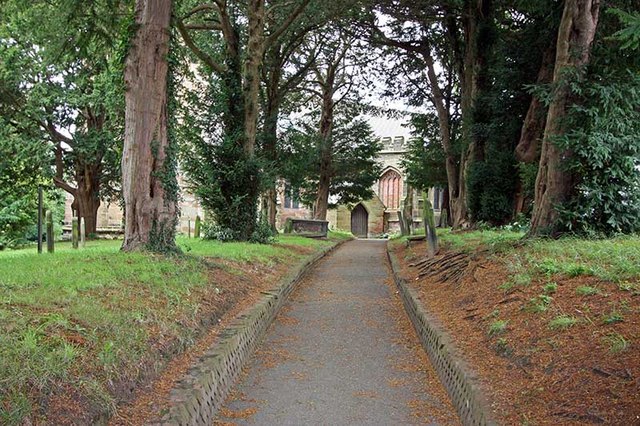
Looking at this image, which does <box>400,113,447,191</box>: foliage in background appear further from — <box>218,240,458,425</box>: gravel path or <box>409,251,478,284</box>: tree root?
<box>218,240,458,425</box>: gravel path

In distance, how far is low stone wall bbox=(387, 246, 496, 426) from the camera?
12.9 ft

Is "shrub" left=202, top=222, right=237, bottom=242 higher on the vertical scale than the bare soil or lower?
higher

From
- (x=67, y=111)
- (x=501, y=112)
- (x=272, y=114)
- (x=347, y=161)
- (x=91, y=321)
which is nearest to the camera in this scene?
(x=91, y=321)

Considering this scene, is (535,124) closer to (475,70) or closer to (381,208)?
(475,70)

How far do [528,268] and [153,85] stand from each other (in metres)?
6.64

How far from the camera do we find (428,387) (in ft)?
17.3

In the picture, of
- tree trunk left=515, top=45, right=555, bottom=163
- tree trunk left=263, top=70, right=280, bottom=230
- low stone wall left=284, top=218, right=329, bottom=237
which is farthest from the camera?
low stone wall left=284, top=218, right=329, bottom=237

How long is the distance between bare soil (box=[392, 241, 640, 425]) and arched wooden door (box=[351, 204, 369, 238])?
46.4 m

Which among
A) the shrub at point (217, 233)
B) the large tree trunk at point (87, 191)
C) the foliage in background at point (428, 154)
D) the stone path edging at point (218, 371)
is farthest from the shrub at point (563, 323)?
the large tree trunk at point (87, 191)

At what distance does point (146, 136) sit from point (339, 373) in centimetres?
544

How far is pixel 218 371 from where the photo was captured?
4.78 metres

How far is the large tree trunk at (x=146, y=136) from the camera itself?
888 centimetres

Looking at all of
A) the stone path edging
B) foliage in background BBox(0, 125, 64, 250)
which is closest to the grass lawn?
the stone path edging

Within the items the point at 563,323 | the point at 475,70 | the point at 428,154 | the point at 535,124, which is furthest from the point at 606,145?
the point at 428,154
